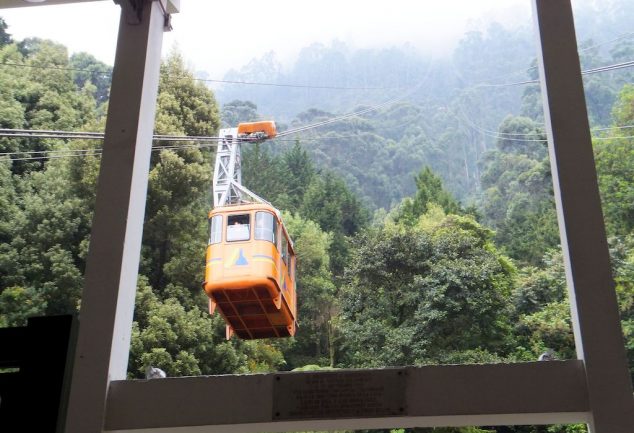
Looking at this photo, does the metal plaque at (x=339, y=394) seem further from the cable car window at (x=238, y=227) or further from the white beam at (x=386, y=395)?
the cable car window at (x=238, y=227)

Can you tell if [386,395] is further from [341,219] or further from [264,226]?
[341,219]

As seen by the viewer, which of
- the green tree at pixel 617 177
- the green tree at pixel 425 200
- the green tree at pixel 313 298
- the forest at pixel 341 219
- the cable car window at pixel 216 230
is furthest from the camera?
the green tree at pixel 425 200

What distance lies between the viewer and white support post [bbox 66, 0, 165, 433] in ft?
6.94

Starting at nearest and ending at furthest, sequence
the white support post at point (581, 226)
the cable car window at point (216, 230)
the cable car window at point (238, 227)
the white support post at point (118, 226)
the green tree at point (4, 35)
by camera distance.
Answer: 1. the white support post at point (581, 226)
2. the white support post at point (118, 226)
3. the cable car window at point (238, 227)
4. the cable car window at point (216, 230)
5. the green tree at point (4, 35)

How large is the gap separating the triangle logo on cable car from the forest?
6.71 ft

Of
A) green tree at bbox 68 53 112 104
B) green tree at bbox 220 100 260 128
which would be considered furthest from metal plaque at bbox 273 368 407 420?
green tree at bbox 68 53 112 104

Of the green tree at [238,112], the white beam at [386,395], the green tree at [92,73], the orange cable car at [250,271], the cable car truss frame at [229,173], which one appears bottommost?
the white beam at [386,395]

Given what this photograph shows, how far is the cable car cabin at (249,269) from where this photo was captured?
7527mm

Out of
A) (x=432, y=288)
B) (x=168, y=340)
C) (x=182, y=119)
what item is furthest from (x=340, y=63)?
(x=168, y=340)

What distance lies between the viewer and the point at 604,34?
12.5m

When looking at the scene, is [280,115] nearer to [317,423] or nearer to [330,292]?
[330,292]

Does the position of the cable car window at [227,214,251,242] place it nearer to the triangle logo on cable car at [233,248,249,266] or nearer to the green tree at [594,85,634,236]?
the triangle logo on cable car at [233,248,249,266]

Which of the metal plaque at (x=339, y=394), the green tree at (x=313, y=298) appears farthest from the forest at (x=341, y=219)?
the metal plaque at (x=339, y=394)

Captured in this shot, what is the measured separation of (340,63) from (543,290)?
699cm
